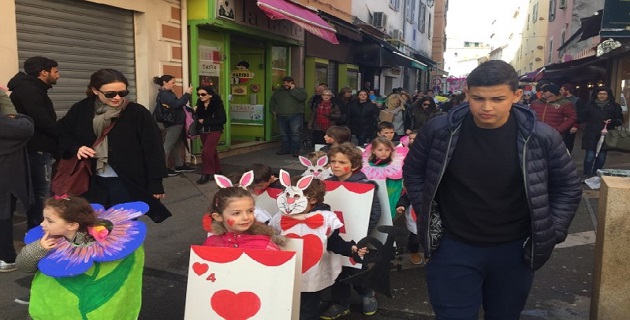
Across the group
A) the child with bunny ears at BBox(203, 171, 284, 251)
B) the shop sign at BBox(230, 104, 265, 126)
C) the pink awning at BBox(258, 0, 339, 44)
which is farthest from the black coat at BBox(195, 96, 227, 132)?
the child with bunny ears at BBox(203, 171, 284, 251)

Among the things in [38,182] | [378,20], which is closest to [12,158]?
[38,182]

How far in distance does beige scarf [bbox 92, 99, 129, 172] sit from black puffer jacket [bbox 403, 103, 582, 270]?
2.19 m

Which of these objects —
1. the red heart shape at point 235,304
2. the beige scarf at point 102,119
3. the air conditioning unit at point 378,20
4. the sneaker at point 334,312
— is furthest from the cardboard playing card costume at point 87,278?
the air conditioning unit at point 378,20

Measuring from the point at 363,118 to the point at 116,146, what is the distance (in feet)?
23.3

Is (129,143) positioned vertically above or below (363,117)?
above

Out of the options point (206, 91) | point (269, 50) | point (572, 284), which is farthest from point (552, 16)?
point (572, 284)

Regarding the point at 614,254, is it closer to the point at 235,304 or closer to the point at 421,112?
the point at 235,304

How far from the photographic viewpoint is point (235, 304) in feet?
8.66

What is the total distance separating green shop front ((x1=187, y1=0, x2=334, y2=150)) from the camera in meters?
9.11

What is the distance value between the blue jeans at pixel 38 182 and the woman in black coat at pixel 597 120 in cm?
819

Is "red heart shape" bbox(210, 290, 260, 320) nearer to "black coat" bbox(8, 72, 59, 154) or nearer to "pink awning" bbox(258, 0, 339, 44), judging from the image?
"black coat" bbox(8, 72, 59, 154)

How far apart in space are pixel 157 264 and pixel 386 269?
87.9 inches

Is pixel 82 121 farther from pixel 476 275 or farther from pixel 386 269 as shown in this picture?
pixel 476 275

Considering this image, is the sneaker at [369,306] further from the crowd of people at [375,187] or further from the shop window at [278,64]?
the shop window at [278,64]
